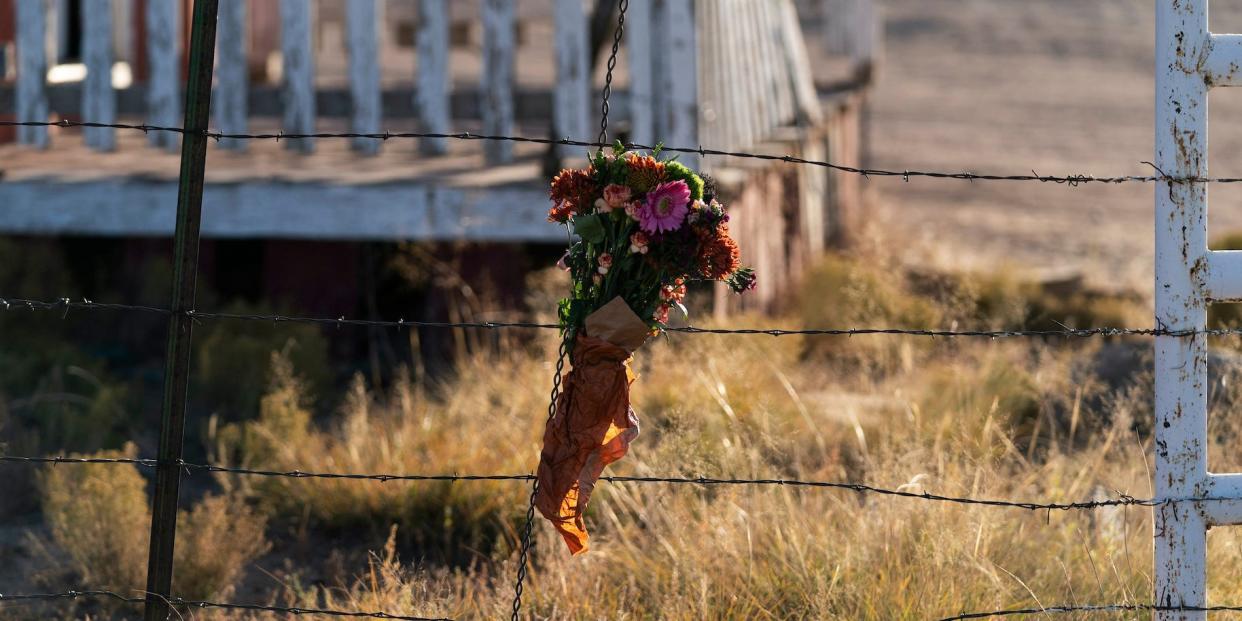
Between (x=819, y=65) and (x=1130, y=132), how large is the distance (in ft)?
21.7

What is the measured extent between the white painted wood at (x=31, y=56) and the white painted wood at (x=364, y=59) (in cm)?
125

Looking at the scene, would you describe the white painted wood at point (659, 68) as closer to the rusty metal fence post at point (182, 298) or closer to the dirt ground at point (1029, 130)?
the rusty metal fence post at point (182, 298)

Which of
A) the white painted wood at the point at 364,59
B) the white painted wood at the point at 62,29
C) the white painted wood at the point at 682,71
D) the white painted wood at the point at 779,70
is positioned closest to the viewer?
the white painted wood at the point at 682,71

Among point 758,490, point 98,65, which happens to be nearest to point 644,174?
point 758,490

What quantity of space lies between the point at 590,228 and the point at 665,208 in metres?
0.14

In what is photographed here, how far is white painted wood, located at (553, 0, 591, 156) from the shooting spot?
600cm

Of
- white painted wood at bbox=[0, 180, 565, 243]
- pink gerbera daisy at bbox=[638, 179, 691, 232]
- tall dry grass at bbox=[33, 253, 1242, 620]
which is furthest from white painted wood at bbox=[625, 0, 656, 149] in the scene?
pink gerbera daisy at bbox=[638, 179, 691, 232]

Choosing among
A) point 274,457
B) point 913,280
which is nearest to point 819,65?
point 913,280

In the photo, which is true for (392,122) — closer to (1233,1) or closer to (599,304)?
(599,304)

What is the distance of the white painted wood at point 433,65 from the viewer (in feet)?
20.2

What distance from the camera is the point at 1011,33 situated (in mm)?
30734

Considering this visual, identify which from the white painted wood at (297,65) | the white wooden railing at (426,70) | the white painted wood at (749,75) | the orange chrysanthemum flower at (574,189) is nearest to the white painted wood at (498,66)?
the white wooden railing at (426,70)

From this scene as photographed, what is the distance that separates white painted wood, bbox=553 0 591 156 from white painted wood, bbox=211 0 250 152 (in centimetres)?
128

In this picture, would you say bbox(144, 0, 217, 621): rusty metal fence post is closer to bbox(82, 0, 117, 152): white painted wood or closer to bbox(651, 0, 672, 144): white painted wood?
bbox(651, 0, 672, 144): white painted wood
